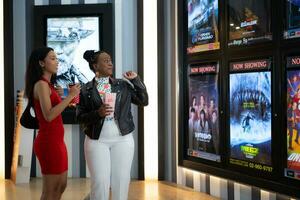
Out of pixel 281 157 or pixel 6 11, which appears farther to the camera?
pixel 6 11

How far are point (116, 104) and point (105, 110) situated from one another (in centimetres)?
15

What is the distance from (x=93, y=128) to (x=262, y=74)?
1.65 metres

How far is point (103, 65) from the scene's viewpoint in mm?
3555

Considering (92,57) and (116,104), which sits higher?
(92,57)

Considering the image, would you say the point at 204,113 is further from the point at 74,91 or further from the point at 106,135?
the point at 74,91

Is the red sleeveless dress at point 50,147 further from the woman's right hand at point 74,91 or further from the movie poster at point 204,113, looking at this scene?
the movie poster at point 204,113

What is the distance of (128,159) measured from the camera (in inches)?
138

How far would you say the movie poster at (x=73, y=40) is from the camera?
6309 millimetres

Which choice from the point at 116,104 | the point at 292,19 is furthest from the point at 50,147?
the point at 292,19

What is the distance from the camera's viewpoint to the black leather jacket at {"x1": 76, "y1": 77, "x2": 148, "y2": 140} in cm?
346

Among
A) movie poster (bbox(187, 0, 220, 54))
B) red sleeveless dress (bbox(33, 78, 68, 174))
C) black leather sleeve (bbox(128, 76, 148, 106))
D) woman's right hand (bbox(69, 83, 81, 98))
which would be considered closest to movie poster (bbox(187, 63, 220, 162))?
movie poster (bbox(187, 0, 220, 54))

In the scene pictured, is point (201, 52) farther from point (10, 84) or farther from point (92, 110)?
point (10, 84)

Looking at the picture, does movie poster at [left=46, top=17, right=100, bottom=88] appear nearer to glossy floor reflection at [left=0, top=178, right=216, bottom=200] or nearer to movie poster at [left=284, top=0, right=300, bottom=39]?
glossy floor reflection at [left=0, top=178, right=216, bottom=200]

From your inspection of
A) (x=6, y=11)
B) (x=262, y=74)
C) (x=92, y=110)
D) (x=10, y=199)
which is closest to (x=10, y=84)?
(x=6, y=11)
